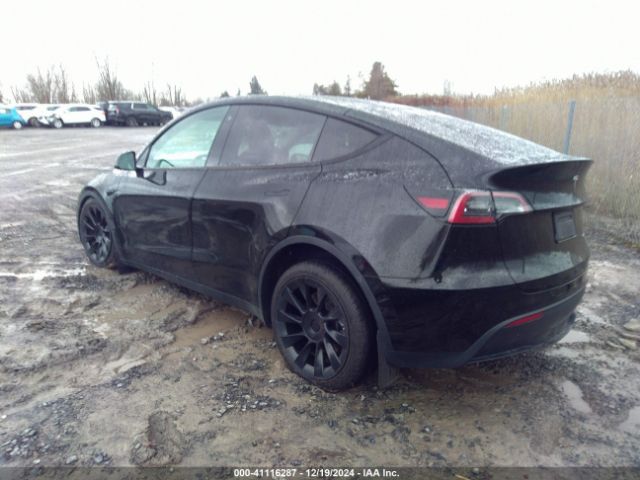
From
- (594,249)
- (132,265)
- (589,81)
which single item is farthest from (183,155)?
(589,81)

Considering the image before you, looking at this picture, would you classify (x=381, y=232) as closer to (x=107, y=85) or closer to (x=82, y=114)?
(x=82, y=114)

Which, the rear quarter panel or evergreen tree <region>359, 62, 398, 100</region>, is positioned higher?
evergreen tree <region>359, 62, 398, 100</region>

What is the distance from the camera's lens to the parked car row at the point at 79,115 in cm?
3042

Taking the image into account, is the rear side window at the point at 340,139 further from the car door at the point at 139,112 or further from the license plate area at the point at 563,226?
the car door at the point at 139,112

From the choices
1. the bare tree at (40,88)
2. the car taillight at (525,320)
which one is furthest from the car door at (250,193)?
the bare tree at (40,88)

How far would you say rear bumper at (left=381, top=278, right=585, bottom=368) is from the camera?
232cm

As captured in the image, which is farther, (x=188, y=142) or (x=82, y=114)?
(x=82, y=114)

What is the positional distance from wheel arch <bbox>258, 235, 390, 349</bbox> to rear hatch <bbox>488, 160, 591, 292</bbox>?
658 mm

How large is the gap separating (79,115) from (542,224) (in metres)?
36.6

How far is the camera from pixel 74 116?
33062 millimetres

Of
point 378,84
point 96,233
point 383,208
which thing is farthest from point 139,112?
point 383,208

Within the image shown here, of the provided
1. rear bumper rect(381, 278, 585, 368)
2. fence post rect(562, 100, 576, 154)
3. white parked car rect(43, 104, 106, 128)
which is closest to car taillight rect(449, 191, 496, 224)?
rear bumper rect(381, 278, 585, 368)

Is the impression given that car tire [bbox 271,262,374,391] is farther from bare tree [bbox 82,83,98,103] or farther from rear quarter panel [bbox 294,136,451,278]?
bare tree [bbox 82,83,98,103]

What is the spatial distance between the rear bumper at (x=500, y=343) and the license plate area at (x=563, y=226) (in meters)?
0.27
